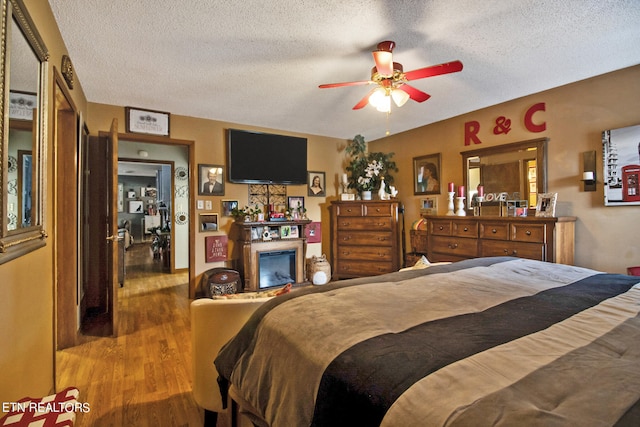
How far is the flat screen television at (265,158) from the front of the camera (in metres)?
4.31

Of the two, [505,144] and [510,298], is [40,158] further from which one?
[505,144]

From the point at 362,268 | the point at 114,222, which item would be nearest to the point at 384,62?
the point at 114,222

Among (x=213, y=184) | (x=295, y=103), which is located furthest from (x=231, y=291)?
(x=295, y=103)

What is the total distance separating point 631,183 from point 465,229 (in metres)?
1.38

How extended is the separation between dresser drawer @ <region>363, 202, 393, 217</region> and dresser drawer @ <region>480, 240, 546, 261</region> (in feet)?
4.79

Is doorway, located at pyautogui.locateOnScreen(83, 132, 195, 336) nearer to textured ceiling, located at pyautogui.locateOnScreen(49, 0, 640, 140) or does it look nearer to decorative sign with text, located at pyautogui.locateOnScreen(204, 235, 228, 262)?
decorative sign with text, located at pyautogui.locateOnScreen(204, 235, 228, 262)

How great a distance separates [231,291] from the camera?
3.81 m

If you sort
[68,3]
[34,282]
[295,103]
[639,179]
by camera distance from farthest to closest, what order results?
[295,103] → [639,179] → [68,3] → [34,282]

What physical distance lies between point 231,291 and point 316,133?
271cm

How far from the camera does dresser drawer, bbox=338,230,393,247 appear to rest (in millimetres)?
4512

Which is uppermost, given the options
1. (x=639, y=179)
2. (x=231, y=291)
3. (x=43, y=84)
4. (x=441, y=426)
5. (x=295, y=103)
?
(x=295, y=103)

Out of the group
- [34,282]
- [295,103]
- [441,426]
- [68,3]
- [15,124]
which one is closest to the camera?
[441,426]

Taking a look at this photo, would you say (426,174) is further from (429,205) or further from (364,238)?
(364,238)

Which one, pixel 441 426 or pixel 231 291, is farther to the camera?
pixel 231 291
